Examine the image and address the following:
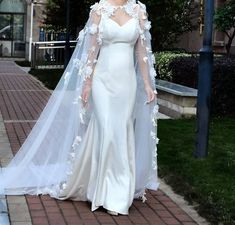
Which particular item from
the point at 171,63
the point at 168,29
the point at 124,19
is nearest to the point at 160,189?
the point at 124,19

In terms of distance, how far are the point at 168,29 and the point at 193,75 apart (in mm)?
6913

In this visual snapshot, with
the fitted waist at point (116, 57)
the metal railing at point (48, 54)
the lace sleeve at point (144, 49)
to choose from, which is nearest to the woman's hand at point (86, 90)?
the fitted waist at point (116, 57)

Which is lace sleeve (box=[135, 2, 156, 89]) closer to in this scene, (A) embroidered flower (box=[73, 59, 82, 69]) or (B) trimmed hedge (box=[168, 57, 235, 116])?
(A) embroidered flower (box=[73, 59, 82, 69])

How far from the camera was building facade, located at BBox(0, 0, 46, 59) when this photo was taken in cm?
3947

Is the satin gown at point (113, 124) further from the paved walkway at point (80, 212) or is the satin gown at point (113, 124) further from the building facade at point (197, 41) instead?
the building facade at point (197, 41)

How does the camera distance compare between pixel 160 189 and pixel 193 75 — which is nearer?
pixel 160 189

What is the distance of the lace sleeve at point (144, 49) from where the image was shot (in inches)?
223

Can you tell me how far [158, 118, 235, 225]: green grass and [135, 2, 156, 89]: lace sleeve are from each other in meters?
1.27

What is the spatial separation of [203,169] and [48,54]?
23646 millimetres

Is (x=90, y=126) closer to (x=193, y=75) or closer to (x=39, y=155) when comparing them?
(x=39, y=155)

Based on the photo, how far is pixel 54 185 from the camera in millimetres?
6141

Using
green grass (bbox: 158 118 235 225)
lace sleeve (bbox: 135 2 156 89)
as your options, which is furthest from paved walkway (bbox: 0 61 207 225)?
lace sleeve (bbox: 135 2 156 89)

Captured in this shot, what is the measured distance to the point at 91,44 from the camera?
5676 millimetres

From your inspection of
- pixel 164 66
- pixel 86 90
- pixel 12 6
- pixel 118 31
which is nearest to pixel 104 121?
pixel 86 90
